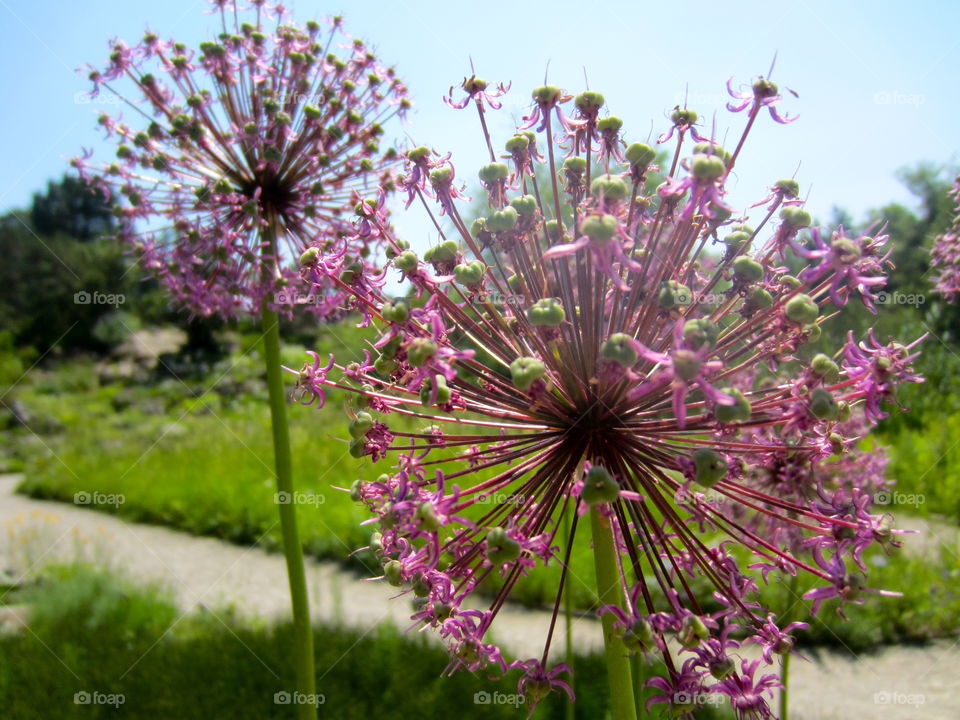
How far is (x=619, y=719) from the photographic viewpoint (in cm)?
178

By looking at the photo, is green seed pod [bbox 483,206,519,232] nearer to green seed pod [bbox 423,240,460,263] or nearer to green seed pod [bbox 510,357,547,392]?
green seed pod [bbox 423,240,460,263]

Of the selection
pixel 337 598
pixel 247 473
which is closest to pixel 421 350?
pixel 337 598

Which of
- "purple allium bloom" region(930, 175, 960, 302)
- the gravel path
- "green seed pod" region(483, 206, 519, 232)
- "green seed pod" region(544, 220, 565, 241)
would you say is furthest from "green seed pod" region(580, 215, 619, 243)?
the gravel path

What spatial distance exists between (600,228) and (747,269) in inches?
25.0

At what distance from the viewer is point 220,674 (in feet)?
21.7

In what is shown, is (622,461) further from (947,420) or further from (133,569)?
(947,420)

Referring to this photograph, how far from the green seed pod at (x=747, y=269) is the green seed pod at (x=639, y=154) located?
0.41m

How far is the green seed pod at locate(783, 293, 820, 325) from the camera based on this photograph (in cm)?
168

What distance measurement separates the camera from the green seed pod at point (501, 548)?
5.23ft

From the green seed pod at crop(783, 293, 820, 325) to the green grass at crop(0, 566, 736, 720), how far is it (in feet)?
16.6

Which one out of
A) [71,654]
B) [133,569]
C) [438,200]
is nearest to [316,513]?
[133,569]

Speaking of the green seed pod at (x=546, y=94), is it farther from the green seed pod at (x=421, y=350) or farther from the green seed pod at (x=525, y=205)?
the green seed pod at (x=421, y=350)

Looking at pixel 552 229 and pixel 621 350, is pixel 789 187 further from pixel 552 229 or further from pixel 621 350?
pixel 621 350

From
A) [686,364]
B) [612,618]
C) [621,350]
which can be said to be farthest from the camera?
[612,618]
